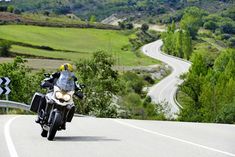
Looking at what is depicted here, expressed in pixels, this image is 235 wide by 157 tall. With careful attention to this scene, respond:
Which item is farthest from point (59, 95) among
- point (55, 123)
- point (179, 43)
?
point (179, 43)

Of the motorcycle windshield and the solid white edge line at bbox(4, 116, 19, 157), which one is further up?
the motorcycle windshield

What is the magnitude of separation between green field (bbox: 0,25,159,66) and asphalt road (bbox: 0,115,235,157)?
304 feet

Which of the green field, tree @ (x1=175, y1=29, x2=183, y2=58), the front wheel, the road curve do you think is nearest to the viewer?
the front wheel

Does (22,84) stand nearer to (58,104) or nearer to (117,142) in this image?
(58,104)

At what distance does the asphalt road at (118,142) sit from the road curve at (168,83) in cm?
4884

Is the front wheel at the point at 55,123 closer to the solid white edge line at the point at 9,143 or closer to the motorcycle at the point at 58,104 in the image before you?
the motorcycle at the point at 58,104

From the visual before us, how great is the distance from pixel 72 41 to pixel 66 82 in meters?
149

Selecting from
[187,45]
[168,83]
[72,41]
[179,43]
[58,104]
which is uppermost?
[58,104]

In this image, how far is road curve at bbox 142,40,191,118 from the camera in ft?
269

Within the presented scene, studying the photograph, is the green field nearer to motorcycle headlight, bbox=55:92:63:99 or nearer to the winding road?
the winding road

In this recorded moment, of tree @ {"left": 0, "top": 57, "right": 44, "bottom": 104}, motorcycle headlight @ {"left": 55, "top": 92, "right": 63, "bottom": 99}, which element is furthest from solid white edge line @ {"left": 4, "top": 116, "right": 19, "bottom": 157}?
tree @ {"left": 0, "top": 57, "right": 44, "bottom": 104}

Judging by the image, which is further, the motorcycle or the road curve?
the road curve

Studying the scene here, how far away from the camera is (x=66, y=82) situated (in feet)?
42.3

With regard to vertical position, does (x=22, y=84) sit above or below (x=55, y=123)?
below
